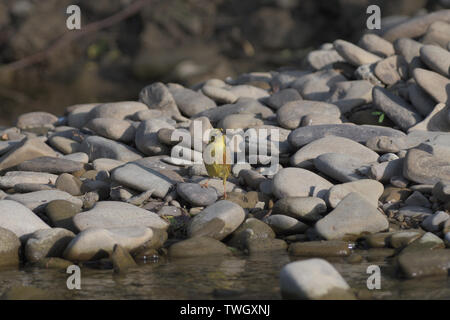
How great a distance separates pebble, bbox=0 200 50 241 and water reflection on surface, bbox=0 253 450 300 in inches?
23.1

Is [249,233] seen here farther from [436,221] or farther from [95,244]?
[436,221]

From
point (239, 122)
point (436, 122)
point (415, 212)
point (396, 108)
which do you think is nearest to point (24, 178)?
point (239, 122)

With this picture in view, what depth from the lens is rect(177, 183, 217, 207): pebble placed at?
745 centimetres

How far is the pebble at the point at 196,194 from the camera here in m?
7.45

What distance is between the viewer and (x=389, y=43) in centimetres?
1071

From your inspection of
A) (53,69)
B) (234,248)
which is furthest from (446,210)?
(53,69)

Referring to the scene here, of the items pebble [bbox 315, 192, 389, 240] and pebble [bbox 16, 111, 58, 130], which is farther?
pebble [bbox 16, 111, 58, 130]

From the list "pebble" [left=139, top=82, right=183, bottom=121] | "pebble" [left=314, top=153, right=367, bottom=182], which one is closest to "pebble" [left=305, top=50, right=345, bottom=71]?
"pebble" [left=139, top=82, right=183, bottom=121]

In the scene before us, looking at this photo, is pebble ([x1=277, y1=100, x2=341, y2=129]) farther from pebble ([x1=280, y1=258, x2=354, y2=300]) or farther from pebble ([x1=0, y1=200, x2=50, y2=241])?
pebble ([x1=280, y1=258, x2=354, y2=300])

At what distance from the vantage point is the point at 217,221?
22.3 ft

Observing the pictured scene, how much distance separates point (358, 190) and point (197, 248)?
1855 mm
